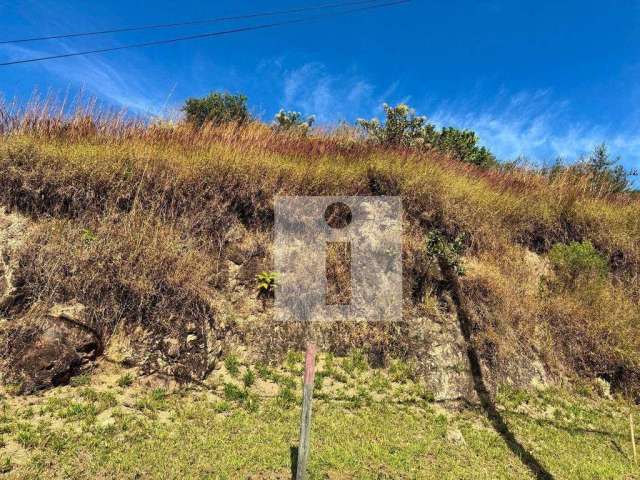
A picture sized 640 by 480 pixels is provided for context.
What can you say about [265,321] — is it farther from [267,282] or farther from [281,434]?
[281,434]

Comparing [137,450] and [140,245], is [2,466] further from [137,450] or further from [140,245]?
[140,245]

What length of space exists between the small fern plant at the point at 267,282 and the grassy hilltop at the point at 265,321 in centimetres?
17

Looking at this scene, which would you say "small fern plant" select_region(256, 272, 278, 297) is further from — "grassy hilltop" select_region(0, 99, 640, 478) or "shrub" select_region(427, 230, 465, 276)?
"shrub" select_region(427, 230, 465, 276)

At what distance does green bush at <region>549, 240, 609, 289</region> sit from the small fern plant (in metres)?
7.30

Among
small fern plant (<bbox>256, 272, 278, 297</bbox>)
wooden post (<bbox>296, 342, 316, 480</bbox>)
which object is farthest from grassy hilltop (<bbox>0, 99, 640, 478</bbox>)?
wooden post (<bbox>296, 342, 316, 480</bbox>)

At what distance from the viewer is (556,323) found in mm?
9633

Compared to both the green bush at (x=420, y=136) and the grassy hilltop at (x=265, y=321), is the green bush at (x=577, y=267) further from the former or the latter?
the green bush at (x=420, y=136)

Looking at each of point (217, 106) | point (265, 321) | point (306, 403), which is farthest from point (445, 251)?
point (217, 106)

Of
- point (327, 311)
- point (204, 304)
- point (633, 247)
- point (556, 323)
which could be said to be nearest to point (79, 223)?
point (204, 304)

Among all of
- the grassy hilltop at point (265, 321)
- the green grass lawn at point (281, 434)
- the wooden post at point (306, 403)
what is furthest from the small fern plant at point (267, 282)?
the wooden post at point (306, 403)

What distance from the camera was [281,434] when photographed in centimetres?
593

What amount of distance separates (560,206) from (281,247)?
889 cm

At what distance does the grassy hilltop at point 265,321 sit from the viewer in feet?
18.8

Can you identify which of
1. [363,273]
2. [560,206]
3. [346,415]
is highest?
[560,206]
